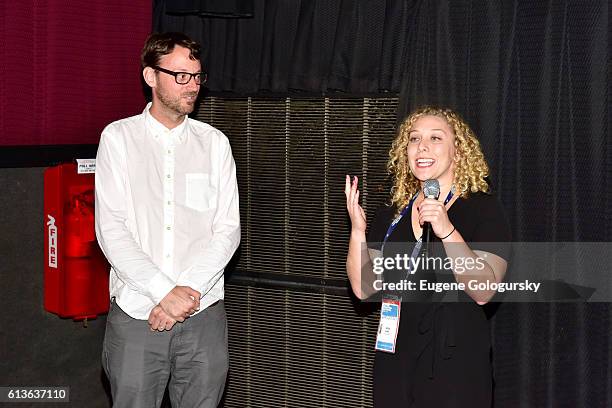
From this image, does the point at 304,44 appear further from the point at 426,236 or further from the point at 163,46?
the point at 426,236

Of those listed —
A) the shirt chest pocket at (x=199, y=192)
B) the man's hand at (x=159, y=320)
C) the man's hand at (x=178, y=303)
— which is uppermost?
the shirt chest pocket at (x=199, y=192)

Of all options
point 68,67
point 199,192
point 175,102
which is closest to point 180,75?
point 175,102

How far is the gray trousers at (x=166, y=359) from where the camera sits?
11.6 ft

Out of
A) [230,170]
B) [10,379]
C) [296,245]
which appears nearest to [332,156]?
[296,245]

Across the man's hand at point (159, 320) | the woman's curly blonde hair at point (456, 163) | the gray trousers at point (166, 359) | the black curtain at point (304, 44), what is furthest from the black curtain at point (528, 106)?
the man's hand at point (159, 320)

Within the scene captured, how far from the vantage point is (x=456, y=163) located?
10.2ft

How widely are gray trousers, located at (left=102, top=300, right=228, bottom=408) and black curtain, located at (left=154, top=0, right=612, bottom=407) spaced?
1443 millimetres

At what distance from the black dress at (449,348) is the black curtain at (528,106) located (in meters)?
1.04

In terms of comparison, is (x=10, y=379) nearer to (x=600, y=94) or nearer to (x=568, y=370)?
(x=568, y=370)

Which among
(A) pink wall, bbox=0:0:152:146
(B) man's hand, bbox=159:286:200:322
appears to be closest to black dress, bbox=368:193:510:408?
(B) man's hand, bbox=159:286:200:322

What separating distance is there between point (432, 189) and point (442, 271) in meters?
0.33

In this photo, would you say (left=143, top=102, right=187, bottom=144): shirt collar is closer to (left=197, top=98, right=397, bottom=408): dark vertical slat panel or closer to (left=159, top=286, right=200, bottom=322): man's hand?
(left=159, top=286, right=200, bottom=322): man's hand

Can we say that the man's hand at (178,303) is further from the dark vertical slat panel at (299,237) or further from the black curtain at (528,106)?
the black curtain at (528,106)

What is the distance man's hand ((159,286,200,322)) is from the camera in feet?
11.3
